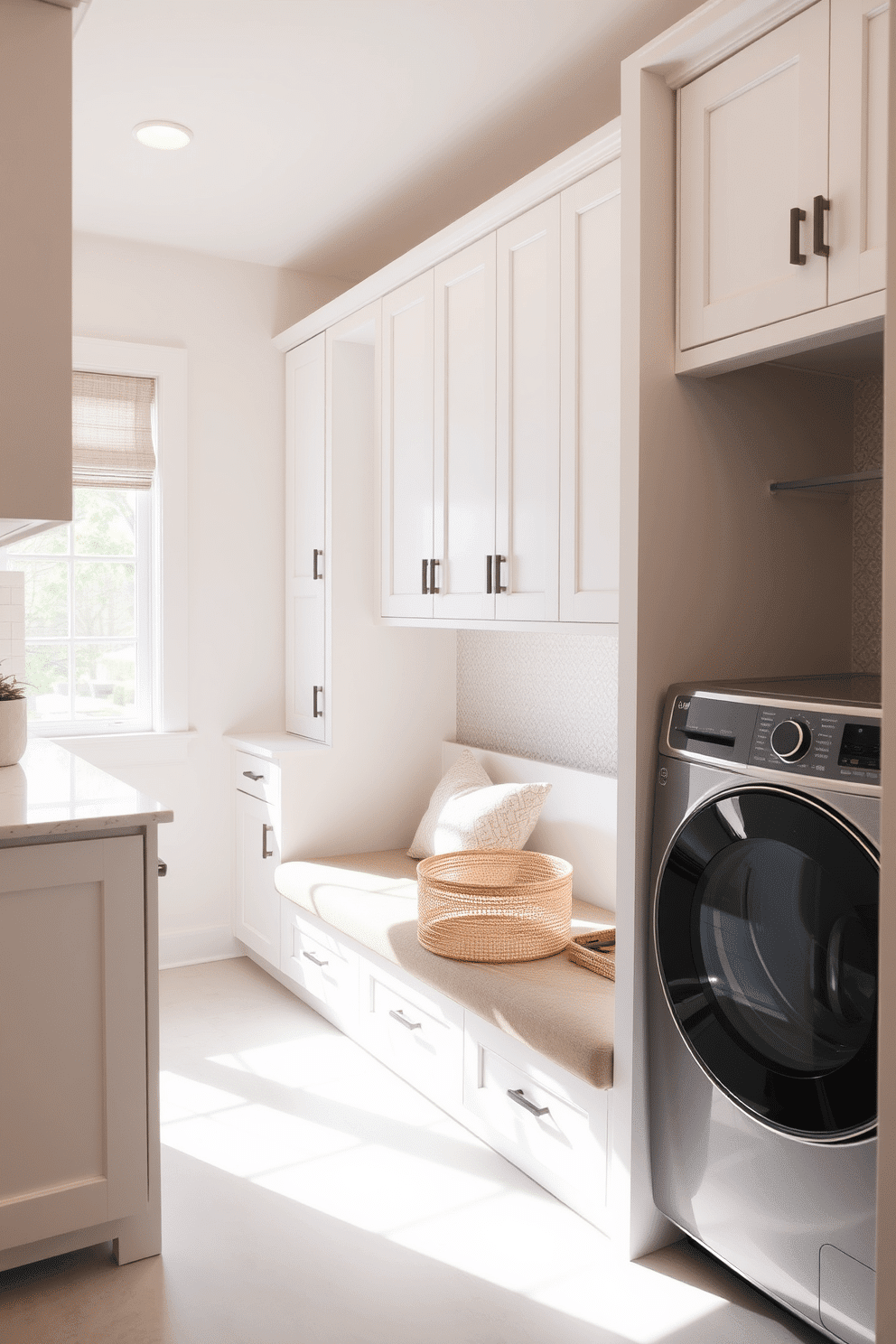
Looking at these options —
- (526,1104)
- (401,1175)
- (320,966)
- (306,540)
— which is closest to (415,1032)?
(401,1175)

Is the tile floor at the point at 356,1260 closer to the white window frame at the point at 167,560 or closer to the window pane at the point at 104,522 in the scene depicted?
the white window frame at the point at 167,560

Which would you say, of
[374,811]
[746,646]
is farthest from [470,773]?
[746,646]

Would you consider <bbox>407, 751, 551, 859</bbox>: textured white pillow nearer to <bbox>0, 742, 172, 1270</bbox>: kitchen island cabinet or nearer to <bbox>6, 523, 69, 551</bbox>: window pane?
<bbox>0, 742, 172, 1270</bbox>: kitchen island cabinet

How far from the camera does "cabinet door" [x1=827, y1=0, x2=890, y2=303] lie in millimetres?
1509

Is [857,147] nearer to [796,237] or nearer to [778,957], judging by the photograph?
[796,237]

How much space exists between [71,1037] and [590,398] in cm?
177

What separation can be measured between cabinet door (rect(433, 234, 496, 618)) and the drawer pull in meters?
1.22

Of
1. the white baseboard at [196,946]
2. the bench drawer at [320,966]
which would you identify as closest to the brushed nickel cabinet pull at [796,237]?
the bench drawer at [320,966]

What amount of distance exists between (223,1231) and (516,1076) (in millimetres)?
700

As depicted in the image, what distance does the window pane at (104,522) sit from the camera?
3.69 metres

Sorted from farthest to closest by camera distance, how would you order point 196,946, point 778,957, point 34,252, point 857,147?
1. point 196,946
2. point 34,252
3. point 778,957
4. point 857,147

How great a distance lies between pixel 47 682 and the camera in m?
3.64

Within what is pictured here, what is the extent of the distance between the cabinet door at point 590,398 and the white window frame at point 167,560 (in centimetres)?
183

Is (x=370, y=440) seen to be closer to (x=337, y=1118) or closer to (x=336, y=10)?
(x=336, y=10)
